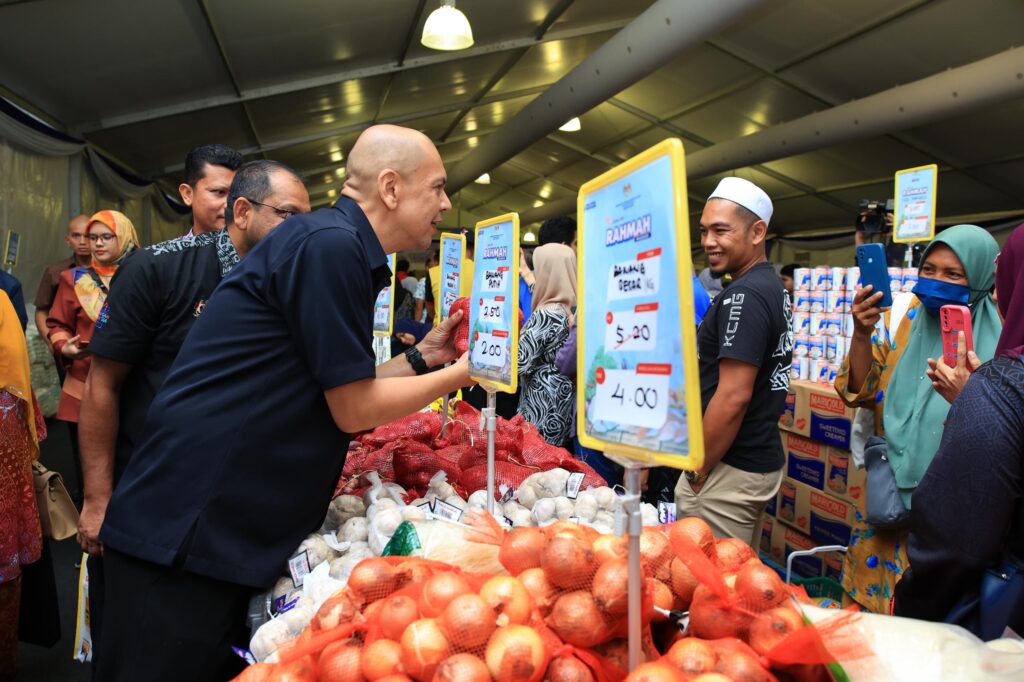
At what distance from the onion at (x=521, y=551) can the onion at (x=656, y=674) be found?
0.28m

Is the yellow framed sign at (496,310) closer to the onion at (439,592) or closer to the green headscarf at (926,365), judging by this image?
the onion at (439,592)

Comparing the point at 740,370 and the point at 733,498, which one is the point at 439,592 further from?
the point at 733,498

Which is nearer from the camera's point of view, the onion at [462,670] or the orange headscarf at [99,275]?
the onion at [462,670]

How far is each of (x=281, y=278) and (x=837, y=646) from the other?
1.08 m

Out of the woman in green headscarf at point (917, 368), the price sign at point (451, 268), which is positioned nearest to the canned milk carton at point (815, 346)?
the woman in green headscarf at point (917, 368)

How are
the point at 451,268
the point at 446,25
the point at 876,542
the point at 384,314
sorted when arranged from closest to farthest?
the point at 876,542 < the point at 451,268 < the point at 384,314 < the point at 446,25

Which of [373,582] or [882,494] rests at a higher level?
[373,582]

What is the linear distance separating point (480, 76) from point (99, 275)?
7.86 meters

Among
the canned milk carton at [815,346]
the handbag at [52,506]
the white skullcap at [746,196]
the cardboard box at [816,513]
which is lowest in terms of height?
the cardboard box at [816,513]

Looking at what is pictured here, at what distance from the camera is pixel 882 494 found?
2.44m

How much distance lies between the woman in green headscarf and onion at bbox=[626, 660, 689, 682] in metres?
1.59

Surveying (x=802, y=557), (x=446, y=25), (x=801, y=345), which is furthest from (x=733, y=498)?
(x=446, y=25)

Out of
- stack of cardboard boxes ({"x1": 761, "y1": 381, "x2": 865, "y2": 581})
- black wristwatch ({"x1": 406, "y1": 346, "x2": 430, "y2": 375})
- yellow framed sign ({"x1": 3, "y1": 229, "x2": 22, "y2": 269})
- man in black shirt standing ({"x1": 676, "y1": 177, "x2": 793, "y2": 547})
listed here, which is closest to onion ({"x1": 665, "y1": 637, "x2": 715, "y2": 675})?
black wristwatch ({"x1": 406, "y1": 346, "x2": 430, "y2": 375})

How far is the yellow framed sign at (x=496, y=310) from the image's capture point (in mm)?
1554
